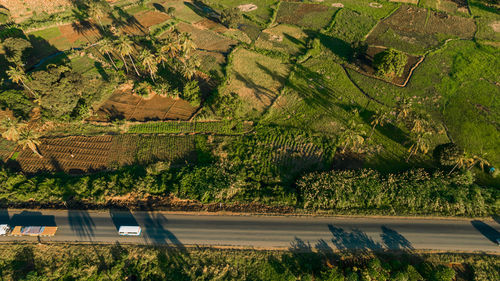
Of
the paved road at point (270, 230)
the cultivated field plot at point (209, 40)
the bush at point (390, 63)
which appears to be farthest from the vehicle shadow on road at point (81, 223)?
the bush at point (390, 63)

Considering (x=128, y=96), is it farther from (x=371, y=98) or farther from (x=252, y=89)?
(x=371, y=98)

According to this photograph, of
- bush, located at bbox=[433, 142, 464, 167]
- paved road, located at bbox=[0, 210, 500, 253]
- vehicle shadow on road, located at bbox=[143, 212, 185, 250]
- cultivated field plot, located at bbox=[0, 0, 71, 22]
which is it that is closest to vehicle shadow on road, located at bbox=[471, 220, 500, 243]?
paved road, located at bbox=[0, 210, 500, 253]

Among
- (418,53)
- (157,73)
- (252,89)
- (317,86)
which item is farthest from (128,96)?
(418,53)

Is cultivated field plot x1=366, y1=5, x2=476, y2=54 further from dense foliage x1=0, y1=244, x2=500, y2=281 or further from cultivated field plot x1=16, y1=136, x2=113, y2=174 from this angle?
cultivated field plot x1=16, y1=136, x2=113, y2=174

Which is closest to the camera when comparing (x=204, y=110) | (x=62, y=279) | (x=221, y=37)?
(x=62, y=279)

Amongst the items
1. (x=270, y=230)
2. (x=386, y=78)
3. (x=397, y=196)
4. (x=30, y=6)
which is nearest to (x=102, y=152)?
(x=270, y=230)

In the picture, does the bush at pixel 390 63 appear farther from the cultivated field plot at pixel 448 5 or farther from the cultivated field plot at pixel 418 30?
the cultivated field plot at pixel 448 5
